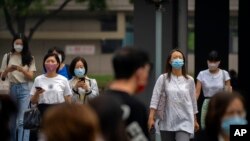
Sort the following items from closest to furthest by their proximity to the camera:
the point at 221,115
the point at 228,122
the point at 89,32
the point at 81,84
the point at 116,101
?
1. the point at 116,101
2. the point at 221,115
3. the point at 228,122
4. the point at 81,84
5. the point at 89,32

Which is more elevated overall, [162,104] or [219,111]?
[219,111]

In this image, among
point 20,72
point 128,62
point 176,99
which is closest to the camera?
point 128,62

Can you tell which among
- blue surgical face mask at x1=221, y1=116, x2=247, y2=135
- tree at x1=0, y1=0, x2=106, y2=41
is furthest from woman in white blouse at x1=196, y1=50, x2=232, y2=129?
tree at x1=0, y1=0, x2=106, y2=41

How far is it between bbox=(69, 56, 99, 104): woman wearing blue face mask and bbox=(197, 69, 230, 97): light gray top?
2.32m

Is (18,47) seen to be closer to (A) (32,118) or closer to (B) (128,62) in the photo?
(A) (32,118)

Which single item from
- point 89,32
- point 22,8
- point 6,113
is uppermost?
point 22,8

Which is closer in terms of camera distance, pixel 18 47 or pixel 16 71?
pixel 18 47

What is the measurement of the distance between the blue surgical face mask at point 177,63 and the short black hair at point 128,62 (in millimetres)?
4805

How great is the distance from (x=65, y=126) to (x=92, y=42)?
162 feet

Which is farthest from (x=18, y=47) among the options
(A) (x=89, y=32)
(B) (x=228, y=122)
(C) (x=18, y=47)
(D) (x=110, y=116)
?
(A) (x=89, y=32)

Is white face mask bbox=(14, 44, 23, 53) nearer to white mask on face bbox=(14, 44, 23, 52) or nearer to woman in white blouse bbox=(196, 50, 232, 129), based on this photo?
white mask on face bbox=(14, 44, 23, 52)

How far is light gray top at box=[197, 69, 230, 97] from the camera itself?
12992 millimetres

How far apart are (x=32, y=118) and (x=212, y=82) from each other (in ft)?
11.4

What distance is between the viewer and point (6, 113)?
5.03 meters
